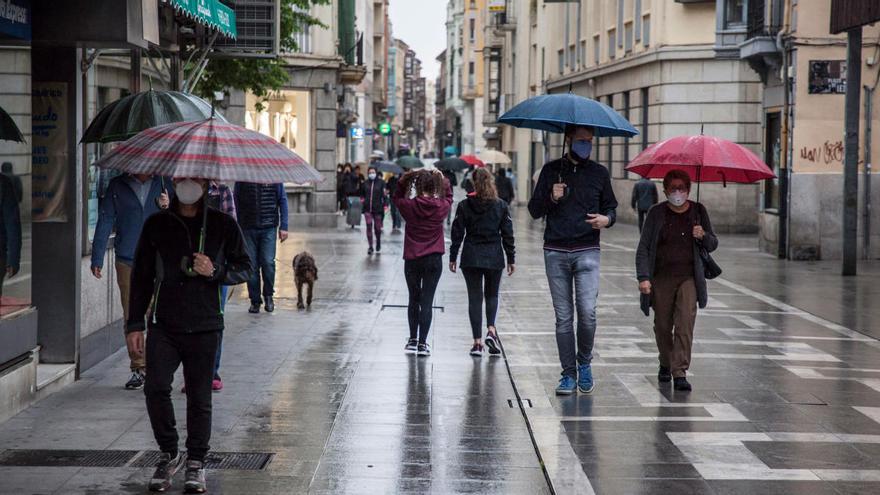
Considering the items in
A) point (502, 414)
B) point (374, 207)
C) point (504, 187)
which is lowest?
point (502, 414)

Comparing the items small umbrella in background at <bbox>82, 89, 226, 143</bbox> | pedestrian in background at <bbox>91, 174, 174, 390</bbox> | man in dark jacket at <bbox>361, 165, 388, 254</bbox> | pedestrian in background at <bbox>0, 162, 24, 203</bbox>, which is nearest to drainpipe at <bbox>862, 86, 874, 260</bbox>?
man in dark jacket at <bbox>361, 165, 388, 254</bbox>

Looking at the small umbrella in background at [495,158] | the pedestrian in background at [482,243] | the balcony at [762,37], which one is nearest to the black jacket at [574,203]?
the pedestrian in background at [482,243]

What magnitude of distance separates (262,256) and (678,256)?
614 cm

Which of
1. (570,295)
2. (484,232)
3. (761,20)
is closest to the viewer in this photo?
(570,295)

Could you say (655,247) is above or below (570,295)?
above

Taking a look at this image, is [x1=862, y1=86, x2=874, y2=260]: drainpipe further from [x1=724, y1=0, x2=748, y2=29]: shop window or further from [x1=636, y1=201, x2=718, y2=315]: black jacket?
[x1=636, y1=201, x2=718, y2=315]: black jacket

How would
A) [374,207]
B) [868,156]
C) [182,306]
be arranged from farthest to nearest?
1. [374,207]
2. [868,156]
3. [182,306]

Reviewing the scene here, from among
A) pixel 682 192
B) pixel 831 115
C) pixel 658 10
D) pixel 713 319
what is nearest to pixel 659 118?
pixel 658 10

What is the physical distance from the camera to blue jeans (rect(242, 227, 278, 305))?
1464 cm

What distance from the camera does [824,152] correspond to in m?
23.7

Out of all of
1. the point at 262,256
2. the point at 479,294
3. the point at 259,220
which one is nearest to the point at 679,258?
the point at 479,294

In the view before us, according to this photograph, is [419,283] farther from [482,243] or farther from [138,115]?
[138,115]

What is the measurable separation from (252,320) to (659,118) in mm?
23039

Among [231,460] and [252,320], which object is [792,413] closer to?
[231,460]
